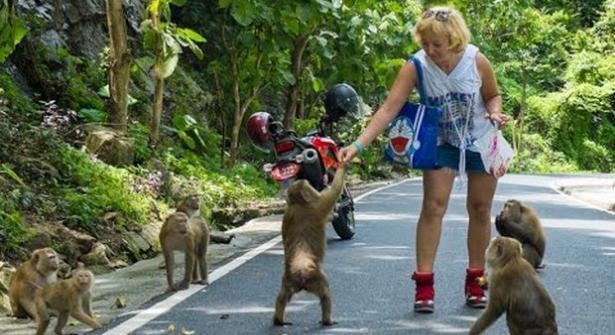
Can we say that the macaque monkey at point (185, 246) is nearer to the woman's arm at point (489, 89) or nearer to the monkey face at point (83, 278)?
the monkey face at point (83, 278)

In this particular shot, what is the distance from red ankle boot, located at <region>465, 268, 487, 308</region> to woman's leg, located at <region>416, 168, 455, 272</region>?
1.08ft

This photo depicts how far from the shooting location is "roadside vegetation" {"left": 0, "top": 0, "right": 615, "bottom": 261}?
11.2 m

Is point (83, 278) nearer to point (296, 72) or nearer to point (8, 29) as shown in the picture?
point (8, 29)

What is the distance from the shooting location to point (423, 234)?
712cm

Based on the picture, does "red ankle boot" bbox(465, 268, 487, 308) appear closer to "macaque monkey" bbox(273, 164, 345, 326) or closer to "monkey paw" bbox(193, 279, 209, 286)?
"macaque monkey" bbox(273, 164, 345, 326)

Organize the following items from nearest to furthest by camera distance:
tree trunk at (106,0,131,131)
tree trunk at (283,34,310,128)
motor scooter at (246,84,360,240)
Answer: motor scooter at (246,84,360,240)
tree trunk at (106,0,131,131)
tree trunk at (283,34,310,128)

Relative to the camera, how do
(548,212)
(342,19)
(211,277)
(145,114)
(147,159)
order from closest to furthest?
1. (211,277)
2. (147,159)
3. (548,212)
4. (145,114)
5. (342,19)

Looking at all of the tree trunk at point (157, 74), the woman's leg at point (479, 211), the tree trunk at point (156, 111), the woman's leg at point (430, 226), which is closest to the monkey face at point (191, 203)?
the woman's leg at point (430, 226)

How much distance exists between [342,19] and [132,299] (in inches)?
576

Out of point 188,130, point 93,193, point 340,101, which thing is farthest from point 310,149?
point 188,130

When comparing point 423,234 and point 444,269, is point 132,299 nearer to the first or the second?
point 423,234

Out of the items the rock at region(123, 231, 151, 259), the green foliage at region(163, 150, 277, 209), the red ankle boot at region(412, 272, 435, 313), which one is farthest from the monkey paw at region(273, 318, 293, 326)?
the green foliage at region(163, 150, 277, 209)

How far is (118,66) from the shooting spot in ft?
47.2

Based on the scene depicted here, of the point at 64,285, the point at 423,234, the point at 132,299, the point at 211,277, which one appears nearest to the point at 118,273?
the point at 211,277
